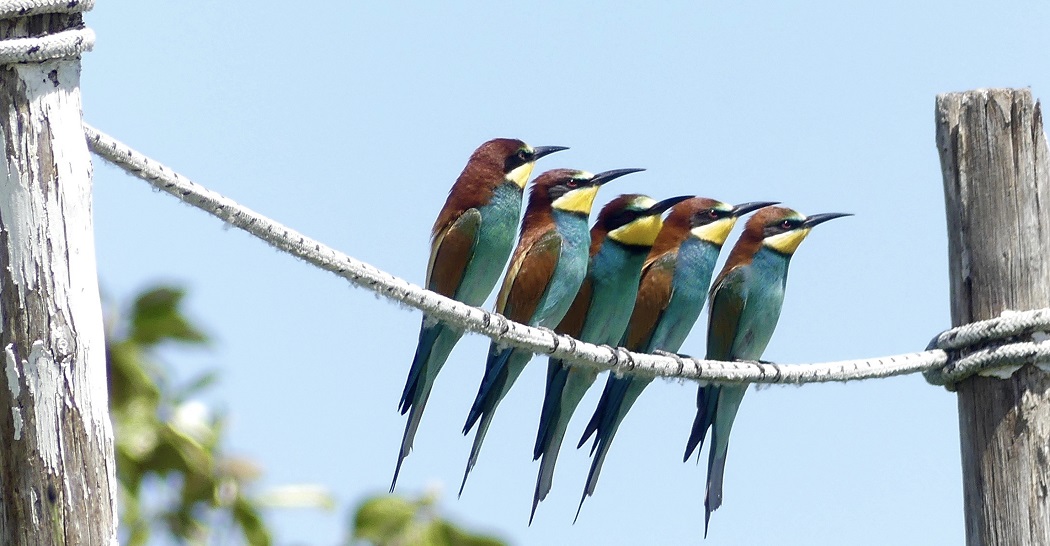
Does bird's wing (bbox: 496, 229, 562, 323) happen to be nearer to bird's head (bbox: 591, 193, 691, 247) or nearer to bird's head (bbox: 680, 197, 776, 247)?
bird's head (bbox: 591, 193, 691, 247)

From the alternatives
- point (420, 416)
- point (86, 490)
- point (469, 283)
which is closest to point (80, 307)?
point (86, 490)

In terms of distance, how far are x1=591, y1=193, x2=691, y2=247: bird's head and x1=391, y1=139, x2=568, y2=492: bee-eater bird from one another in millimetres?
A: 378

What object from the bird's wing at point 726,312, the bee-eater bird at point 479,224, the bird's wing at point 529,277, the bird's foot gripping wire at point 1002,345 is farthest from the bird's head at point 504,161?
the bird's foot gripping wire at point 1002,345


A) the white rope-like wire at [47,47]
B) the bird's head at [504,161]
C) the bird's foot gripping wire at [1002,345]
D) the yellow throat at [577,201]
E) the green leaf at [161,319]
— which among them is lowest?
the bird's foot gripping wire at [1002,345]

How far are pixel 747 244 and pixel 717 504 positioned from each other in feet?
3.30

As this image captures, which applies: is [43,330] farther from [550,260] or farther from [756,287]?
[756,287]

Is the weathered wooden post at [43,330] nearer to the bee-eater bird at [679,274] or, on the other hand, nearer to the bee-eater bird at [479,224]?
the bee-eater bird at [479,224]

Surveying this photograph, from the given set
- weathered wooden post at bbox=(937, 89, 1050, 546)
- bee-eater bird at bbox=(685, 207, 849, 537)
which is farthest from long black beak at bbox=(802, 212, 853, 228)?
weathered wooden post at bbox=(937, 89, 1050, 546)

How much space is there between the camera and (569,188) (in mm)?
4375

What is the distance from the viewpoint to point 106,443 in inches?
76.4

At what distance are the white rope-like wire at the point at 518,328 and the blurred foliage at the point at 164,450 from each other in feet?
2.12

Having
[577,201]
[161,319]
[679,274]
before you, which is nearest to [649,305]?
[679,274]

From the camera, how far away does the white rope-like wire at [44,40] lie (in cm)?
190

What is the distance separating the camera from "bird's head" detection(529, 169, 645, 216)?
4.31m
